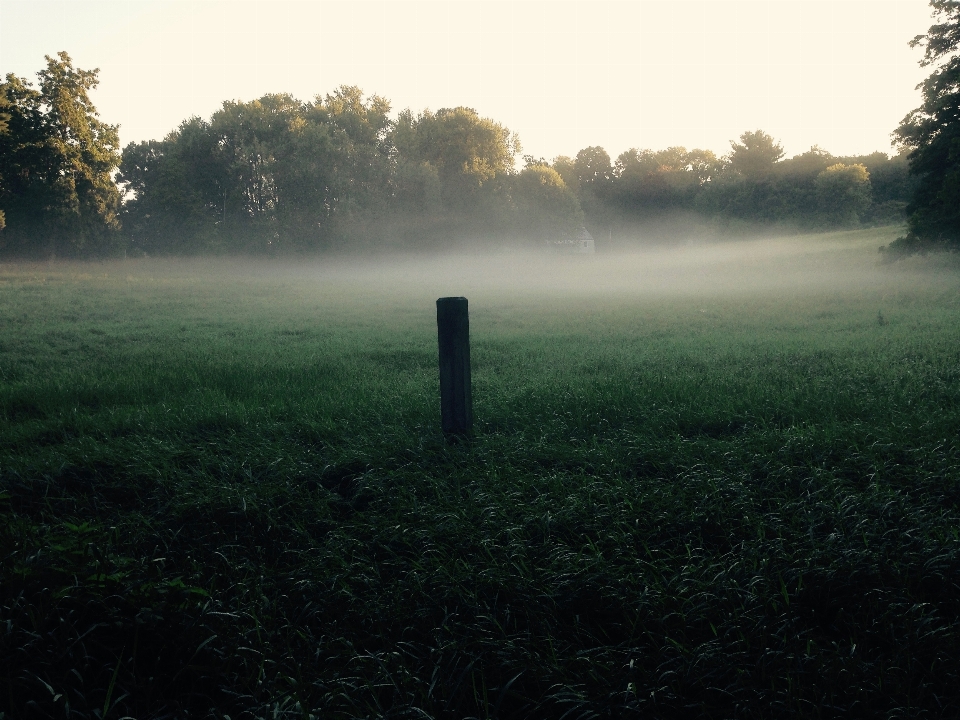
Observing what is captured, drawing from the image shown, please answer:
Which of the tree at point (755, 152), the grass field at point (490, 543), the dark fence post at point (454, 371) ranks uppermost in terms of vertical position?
the tree at point (755, 152)

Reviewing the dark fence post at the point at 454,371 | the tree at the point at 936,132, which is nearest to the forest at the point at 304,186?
the tree at the point at 936,132

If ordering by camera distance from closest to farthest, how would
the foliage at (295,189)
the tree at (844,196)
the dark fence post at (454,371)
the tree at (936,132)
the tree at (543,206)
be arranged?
the dark fence post at (454,371) < the tree at (936,132) < the foliage at (295,189) < the tree at (844,196) < the tree at (543,206)

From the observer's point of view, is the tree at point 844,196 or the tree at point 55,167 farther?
the tree at point 844,196

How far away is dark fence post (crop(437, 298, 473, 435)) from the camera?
6.04 metres

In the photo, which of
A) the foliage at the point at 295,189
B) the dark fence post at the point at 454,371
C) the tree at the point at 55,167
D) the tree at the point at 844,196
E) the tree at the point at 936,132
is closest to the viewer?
the dark fence post at the point at 454,371

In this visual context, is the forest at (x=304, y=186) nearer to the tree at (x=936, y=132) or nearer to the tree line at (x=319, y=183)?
the tree line at (x=319, y=183)

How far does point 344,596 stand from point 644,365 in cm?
749

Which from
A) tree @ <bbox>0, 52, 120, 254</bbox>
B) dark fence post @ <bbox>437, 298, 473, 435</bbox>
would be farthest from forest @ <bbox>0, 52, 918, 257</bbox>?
dark fence post @ <bbox>437, 298, 473, 435</bbox>

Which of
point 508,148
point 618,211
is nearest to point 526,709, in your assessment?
point 508,148

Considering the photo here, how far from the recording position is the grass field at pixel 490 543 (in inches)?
110

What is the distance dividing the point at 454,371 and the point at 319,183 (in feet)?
176

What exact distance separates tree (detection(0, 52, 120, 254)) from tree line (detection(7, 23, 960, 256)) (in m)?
0.08

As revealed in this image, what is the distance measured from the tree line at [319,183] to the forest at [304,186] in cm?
12

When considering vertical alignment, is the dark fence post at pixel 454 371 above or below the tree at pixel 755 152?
below
